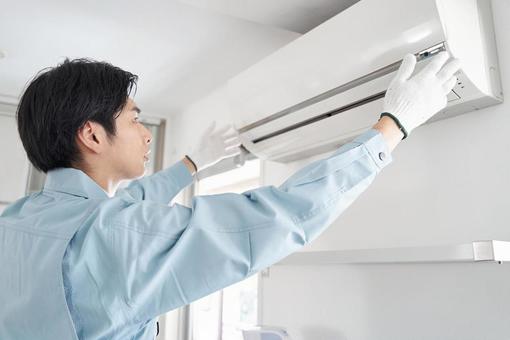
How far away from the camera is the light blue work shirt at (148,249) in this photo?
0.71 meters

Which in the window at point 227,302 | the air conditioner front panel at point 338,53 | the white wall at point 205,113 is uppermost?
the white wall at point 205,113

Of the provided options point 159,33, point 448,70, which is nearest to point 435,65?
point 448,70

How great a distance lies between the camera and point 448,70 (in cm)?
97

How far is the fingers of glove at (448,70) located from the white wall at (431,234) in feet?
0.75

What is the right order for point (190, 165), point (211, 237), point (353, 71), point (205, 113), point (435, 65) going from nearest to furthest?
point (211, 237), point (435, 65), point (353, 71), point (190, 165), point (205, 113)

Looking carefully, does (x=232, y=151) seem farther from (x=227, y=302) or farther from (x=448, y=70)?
(x=227, y=302)

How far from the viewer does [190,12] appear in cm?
167

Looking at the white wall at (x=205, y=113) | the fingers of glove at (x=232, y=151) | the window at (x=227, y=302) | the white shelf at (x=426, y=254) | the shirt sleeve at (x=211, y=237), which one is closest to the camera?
the shirt sleeve at (x=211, y=237)

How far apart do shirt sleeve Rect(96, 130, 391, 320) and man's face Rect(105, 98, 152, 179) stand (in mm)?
245

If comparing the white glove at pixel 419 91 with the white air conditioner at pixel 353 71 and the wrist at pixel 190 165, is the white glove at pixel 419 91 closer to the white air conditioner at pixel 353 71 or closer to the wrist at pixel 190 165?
the white air conditioner at pixel 353 71

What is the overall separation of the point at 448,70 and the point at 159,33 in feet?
4.06

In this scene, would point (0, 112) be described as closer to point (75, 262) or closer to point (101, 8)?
point (101, 8)

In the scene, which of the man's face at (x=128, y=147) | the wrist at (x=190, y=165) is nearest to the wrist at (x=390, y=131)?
the man's face at (x=128, y=147)

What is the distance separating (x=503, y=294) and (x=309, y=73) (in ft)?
2.54
